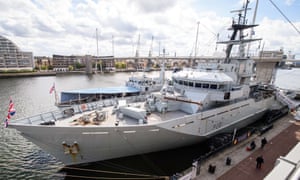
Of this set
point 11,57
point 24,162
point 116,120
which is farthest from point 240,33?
point 11,57

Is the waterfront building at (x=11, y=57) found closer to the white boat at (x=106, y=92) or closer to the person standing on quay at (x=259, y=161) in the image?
the white boat at (x=106, y=92)

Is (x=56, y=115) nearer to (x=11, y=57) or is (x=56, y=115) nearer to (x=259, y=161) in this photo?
(x=259, y=161)

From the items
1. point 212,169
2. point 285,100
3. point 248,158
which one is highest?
point 285,100

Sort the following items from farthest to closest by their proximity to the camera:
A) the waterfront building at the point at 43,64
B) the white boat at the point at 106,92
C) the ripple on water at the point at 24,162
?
the waterfront building at the point at 43,64
the white boat at the point at 106,92
the ripple on water at the point at 24,162

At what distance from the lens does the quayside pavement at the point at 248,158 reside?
7392 mm

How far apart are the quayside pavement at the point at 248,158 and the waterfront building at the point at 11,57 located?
83123 mm

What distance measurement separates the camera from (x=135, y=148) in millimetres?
9508

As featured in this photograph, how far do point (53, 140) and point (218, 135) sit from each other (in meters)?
11.4

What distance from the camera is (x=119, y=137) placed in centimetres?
857

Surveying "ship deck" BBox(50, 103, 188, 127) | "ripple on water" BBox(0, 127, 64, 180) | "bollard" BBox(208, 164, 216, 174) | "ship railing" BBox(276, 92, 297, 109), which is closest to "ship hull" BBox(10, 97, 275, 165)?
"ship deck" BBox(50, 103, 188, 127)

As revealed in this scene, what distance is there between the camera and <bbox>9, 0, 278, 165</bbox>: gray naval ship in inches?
324

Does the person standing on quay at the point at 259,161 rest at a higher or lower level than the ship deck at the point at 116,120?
lower

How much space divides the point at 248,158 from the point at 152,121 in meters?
6.02

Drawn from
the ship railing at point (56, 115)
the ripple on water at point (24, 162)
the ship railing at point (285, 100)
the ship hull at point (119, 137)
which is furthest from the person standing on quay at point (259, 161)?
the ship railing at point (285, 100)
